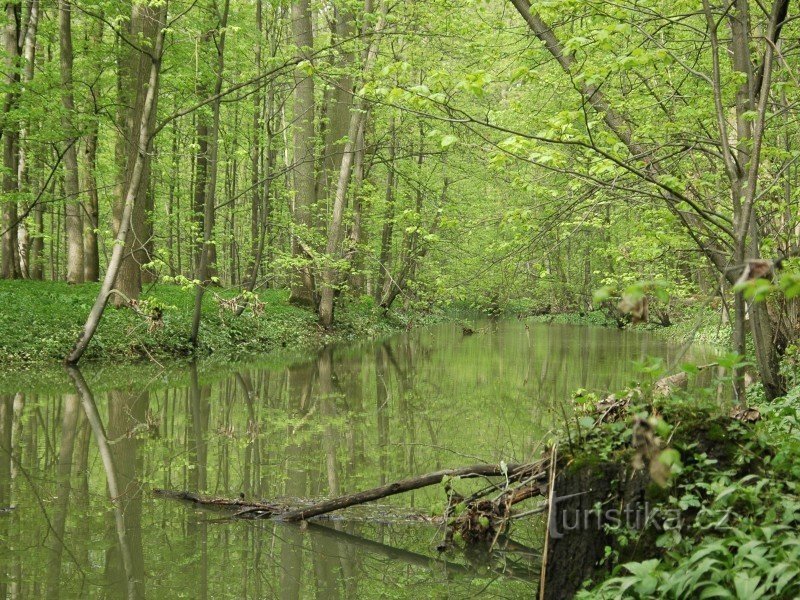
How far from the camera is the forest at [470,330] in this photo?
3.85 meters

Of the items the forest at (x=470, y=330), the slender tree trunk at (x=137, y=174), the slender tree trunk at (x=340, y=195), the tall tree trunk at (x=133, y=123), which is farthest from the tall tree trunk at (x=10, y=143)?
the slender tree trunk at (x=340, y=195)

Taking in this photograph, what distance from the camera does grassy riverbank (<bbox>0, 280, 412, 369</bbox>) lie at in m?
14.3

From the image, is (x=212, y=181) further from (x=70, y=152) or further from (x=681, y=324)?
(x=681, y=324)

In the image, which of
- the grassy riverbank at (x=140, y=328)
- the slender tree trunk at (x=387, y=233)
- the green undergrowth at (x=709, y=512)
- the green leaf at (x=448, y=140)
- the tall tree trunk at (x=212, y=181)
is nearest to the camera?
the green undergrowth at (x=709, y=512)

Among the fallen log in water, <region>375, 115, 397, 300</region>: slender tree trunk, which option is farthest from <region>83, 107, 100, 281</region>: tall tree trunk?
the fallen log in water

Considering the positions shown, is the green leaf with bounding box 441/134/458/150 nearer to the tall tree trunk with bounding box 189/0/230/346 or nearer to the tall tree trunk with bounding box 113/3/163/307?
the tall tree trunk with bounding box 113/3/163/307

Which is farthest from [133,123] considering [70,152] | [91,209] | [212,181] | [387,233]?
[387,233]

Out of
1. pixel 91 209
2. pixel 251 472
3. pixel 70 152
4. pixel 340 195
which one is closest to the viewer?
pixel 251 472

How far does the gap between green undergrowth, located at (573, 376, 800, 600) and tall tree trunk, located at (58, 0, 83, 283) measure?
13.8m

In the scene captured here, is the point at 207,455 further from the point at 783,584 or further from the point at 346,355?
the point at 346,355

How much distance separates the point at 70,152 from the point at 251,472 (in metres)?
14.3

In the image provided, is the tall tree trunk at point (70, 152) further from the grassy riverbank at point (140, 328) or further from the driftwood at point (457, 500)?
the driftwood at point (457, 500)

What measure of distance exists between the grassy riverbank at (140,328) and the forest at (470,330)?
0.08m

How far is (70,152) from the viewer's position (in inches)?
723
